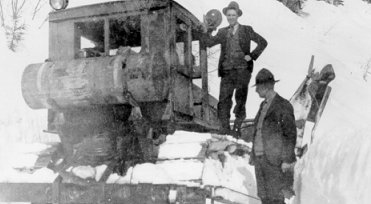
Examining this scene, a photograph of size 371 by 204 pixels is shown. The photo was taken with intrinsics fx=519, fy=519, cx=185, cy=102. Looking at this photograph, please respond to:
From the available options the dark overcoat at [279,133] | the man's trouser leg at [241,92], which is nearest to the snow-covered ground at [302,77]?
the dark overcoat at [279,133]

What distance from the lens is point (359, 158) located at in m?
7.55

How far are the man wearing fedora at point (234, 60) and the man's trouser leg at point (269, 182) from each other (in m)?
1.78

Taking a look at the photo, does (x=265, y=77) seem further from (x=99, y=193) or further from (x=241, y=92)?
(x=99, y=193)

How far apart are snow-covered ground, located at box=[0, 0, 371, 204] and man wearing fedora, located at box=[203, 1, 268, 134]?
1.20 metres

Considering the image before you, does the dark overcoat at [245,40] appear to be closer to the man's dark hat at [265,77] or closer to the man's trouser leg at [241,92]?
the man's trouser leg at [241,92]

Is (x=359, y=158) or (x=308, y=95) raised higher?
(x=308, y=95)

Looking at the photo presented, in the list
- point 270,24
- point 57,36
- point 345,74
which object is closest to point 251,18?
point 270,24

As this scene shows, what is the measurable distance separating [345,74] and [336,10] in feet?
21.5

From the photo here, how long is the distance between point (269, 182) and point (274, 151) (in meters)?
0.32

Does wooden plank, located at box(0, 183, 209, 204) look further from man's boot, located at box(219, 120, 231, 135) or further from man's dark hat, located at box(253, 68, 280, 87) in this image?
man's boot, located at box(219, 120, 231, 135)

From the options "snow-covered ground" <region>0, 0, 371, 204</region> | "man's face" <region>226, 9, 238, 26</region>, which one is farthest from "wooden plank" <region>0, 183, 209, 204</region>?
"man's face" <region>226, 9, 238, 26</region>

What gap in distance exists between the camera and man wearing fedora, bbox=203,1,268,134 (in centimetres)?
716

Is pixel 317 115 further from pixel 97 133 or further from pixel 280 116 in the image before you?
pixel 97 133

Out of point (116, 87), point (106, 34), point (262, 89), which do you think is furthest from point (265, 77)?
point (106, 34)
